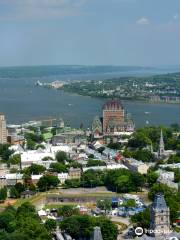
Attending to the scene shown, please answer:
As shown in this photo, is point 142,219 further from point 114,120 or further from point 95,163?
point 114,120

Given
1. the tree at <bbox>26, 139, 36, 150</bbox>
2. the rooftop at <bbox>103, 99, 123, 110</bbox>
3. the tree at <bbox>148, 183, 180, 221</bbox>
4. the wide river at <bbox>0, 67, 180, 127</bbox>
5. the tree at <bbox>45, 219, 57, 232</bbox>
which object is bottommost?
the wide river at <bbox>0, 67, 180, 127</bbox>

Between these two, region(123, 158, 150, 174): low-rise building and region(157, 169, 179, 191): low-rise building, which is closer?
region(157, 169, 179, 191): low-rise building

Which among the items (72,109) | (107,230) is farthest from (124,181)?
(72,109)

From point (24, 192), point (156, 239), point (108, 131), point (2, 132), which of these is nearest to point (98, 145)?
point (108, 131)

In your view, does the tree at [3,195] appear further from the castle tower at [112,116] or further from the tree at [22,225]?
the castle tower at [112,116]

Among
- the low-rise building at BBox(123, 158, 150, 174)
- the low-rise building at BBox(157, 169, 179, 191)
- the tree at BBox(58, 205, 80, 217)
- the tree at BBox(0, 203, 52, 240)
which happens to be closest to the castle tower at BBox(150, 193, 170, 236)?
the tree at BBox(0, 203, 52, 240)

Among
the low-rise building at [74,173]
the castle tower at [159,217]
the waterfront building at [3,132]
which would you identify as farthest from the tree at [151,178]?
the waterfront building at [3,132]

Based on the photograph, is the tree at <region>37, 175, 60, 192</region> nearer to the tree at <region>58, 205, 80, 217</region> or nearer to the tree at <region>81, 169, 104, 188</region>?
the tree at <region>81, 169, 104, 188</region>
